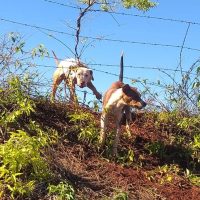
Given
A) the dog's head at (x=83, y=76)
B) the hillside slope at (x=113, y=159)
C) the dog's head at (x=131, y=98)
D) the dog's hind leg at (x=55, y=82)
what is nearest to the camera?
the hillside slope at (x=113, y=159)

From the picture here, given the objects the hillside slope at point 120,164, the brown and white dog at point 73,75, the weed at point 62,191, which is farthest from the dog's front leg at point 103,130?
the weed at point 62,191

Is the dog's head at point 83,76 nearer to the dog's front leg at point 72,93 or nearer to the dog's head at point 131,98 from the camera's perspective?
the dog's front leg at point 72,93

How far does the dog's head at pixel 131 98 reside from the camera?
7.48 meters

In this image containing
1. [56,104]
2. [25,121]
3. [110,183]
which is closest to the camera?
[110,183]

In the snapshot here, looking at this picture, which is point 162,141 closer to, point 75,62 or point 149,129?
point 149,129

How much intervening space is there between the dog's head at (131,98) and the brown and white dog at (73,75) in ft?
4.00

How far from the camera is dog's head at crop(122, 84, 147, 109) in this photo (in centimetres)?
748

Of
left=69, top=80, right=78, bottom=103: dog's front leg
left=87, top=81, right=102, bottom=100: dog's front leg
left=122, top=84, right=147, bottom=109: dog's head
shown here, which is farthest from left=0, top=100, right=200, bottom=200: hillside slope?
left=87, top=81, right=102, bottom=100: dog's front leg

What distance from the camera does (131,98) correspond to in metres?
7.49

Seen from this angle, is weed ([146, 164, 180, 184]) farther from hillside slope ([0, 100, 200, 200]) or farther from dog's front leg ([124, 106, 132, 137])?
dog's front leg ([124, 106, 132, 137])

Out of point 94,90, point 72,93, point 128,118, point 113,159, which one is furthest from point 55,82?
point 113,159

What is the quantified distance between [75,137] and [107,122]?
1.65 ft

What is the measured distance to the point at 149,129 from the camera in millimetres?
8797

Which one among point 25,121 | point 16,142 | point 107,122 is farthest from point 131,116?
point 16,142
